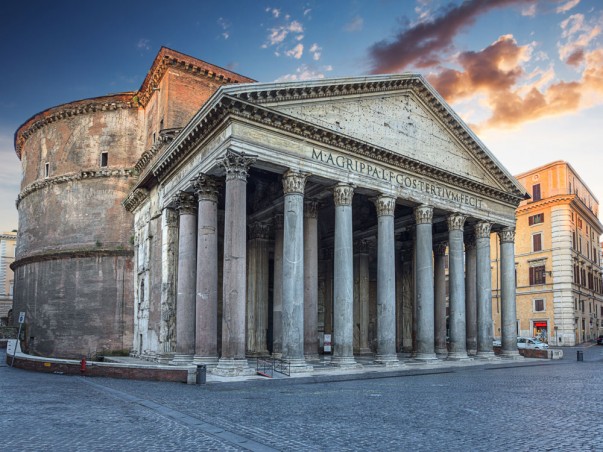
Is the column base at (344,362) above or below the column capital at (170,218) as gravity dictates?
below

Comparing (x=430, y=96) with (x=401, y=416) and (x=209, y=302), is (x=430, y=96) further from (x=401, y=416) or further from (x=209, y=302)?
(x=401, y=416)

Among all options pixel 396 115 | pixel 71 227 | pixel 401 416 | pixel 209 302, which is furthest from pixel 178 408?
pixel 71 227

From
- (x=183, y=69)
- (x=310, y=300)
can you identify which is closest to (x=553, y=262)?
(x=310, y=300)

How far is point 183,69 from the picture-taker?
25.5m

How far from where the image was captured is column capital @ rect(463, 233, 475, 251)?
90.1 feet

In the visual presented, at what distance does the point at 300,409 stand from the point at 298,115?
10503 millimetres

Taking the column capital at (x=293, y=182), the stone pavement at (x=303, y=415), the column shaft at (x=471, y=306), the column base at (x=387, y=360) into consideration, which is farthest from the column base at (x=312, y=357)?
the column shaft at (x=471, y=306)

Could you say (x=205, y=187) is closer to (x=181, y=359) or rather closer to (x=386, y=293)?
(x=181, y=359)

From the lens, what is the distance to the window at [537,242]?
4269 centimetres

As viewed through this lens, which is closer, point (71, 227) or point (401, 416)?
point (401, 416)

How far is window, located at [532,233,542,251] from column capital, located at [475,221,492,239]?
1992 cm

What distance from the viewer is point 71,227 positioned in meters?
29.8

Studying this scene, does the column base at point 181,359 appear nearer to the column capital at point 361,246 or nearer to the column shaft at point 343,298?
the column shaft at point 343,298

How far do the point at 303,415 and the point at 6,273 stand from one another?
63.7 metres
